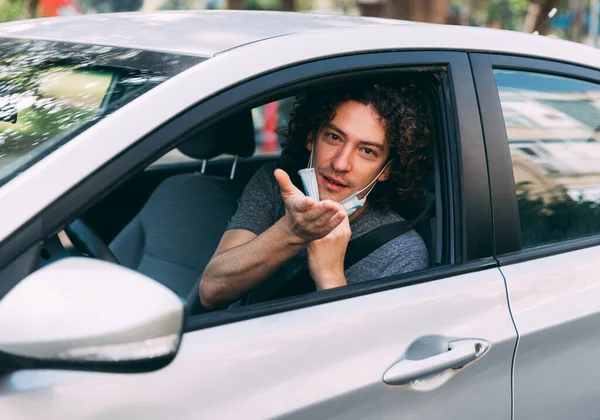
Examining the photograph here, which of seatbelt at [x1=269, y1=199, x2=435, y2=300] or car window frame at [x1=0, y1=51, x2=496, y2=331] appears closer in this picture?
car window frame at [x1=0, y1=51, x2=496, y2=331]

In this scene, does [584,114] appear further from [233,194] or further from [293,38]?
[233,194]

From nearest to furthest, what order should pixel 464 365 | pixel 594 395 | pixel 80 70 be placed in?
pixel 464 365, pixel 80 70, pixel 594 395

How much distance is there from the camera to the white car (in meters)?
1.44

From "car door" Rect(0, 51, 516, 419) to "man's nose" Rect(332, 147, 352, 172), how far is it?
32 centimetres

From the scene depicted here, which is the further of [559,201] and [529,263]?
[559,201]

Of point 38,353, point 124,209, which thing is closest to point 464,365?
point 38,353

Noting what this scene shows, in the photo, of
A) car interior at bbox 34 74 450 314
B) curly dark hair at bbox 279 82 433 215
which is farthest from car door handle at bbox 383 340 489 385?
curly dark hair at bbox 279 82 433 215

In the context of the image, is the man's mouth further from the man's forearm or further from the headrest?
the headrest

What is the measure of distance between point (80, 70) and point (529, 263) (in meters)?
1.18

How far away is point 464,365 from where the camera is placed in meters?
1.90

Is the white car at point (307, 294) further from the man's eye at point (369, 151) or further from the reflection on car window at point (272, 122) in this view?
the reflection on car window at point (272, 122)

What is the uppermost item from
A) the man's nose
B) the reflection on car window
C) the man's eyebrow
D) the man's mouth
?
the man's eyebrow

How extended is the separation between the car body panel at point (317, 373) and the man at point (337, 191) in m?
0.24

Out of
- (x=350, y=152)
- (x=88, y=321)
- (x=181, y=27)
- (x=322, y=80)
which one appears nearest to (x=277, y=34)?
(x=322, y=80)
